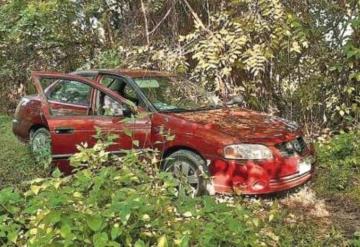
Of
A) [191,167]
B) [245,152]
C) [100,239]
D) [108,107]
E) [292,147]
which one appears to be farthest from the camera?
[108,107]

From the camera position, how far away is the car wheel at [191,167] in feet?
16.8

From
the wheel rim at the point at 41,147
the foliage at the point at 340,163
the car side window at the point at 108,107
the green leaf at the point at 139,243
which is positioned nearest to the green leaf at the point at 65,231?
the green leaf at the point at 139,243

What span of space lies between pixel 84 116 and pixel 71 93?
0.63m

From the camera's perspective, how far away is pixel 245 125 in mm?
5465

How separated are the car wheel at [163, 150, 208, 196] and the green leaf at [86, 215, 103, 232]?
214 centimetres

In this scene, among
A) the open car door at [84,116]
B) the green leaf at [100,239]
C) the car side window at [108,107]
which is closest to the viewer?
the green leaf at [100,239]

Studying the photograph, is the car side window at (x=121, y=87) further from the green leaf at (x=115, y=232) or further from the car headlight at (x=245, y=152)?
the green leaf at (x=115, y=232)

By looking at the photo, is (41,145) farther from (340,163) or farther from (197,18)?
(340,163)

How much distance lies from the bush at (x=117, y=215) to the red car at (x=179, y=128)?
120cm

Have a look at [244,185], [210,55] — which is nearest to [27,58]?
[210,55]

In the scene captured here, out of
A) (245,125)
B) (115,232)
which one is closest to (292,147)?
(245,125)

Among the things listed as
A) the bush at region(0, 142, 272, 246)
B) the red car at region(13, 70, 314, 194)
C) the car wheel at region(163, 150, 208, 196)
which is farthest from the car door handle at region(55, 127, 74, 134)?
the bush at region(0, 142, 272, 246)

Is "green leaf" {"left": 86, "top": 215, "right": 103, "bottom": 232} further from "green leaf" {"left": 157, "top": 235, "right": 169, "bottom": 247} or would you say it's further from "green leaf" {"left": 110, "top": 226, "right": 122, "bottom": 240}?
"green leaf" {"left": 157, "top": 235, "right": 169, "bottom": 247}

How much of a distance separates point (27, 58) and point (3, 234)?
966 cm
